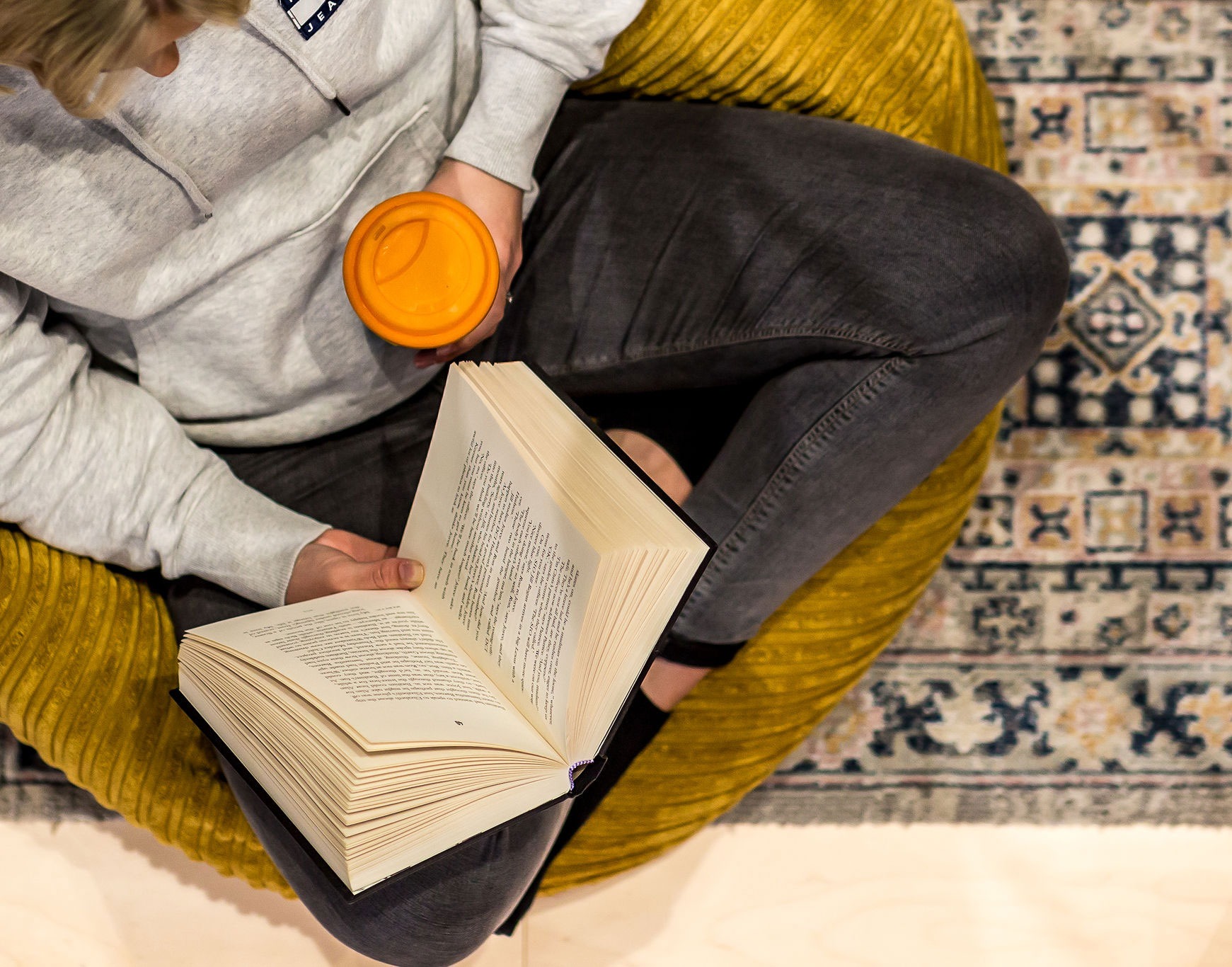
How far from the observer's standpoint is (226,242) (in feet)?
2.15

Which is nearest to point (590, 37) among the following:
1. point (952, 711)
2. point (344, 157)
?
point (344, 157)

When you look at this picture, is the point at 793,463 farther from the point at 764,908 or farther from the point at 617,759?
the point at 764,908

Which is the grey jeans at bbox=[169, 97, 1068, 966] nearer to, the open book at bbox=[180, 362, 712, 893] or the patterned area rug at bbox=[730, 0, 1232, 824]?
the open book at bbox=[180, 362, 712, 893]

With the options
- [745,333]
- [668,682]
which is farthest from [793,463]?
[668,682]

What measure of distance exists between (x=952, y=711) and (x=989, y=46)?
2.44ft

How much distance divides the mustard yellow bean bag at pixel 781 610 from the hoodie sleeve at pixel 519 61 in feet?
0.41

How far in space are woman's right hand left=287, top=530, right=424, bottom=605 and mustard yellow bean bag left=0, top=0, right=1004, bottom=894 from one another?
0.16m

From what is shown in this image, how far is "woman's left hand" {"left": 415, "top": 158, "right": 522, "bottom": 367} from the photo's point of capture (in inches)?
28.5

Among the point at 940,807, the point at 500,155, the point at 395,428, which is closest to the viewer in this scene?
the point at 500,155

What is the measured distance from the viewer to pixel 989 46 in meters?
1.10

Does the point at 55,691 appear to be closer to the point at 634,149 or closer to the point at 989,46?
the point at 634,149

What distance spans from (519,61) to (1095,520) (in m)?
0.76

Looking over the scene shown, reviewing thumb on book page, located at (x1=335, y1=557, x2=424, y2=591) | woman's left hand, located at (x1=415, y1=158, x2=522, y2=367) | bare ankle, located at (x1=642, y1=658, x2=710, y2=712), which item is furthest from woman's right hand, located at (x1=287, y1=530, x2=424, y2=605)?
bare ankle, located at (x1=642, y1=658, x2=710, y2=712)

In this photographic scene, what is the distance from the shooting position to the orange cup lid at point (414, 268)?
65 cm
